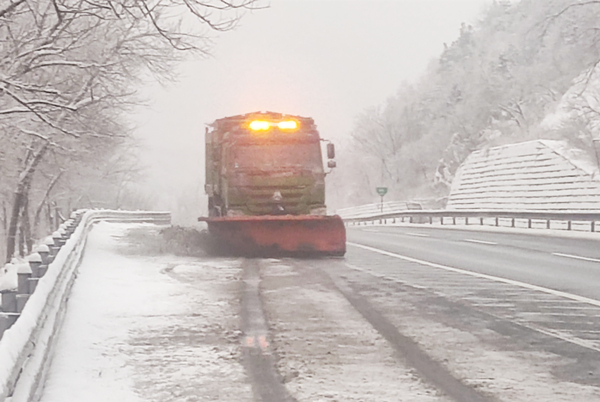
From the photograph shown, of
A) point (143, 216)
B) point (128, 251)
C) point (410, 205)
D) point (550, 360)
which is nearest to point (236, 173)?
point (128, 251)

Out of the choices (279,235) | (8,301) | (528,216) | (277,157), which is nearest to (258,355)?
(8,301)

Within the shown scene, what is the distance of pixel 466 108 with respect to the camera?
255ft

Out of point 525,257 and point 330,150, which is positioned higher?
point 330,150

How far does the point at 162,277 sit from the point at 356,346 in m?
5.33

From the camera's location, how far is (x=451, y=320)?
8.14 metres

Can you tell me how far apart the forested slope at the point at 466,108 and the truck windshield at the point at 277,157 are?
36864mm

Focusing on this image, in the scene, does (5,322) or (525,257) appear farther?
(525,257)

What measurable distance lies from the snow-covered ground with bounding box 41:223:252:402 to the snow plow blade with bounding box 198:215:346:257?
297 cm

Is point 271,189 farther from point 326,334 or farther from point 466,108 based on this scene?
point 466,108

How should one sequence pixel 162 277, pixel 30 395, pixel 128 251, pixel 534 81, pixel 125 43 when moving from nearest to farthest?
1. pixel 30 395
2. pixel 162 277
3. pixel 128 251
4. pixel 125 43
5. pixel 534 81

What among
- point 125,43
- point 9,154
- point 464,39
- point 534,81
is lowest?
point 9,154

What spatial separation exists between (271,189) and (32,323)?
10.9 metres

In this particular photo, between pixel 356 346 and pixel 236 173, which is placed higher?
pixel 236 173

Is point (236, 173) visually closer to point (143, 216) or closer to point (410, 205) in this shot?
point (143, 216)
